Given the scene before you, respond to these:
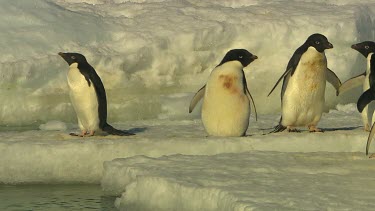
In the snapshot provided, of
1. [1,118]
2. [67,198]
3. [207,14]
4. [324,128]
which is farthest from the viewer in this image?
[207,14]

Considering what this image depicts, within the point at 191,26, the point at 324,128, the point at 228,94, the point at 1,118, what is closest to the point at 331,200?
the point at 228,94

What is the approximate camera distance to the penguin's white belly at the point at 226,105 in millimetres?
8820

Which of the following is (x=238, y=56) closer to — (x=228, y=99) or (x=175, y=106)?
(x=228, y=99)

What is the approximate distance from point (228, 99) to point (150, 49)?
145 inches

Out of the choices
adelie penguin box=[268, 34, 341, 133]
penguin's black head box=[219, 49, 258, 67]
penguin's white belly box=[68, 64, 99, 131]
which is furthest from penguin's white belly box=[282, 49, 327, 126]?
penguin's white belly box=[68, 64, 99, 131]

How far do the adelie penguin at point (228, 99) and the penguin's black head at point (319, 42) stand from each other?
591 mm

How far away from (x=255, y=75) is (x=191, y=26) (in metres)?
1.10

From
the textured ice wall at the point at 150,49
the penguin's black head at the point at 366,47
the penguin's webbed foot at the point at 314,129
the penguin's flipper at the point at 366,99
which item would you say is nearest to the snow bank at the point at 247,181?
the penguin's flipper at the point at 366,99

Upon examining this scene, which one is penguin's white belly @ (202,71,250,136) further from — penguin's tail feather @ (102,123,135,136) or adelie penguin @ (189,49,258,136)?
penguin's tail feather @ (102,123,135,136)

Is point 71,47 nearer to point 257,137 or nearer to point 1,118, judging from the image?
point 1,118

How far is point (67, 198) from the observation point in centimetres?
760

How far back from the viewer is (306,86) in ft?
30.0

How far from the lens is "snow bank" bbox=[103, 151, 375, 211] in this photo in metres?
5.67

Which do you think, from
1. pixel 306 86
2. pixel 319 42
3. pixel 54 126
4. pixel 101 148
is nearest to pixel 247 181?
pixel 101 148
